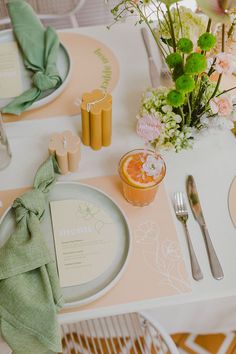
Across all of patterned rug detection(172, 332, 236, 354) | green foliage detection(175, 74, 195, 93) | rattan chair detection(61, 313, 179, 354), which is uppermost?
green foliage detection(175, 74, 195, 93)

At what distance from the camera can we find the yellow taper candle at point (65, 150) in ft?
3.17

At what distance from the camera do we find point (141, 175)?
929mm

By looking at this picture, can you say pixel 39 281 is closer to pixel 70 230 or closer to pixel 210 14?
pixel 70 230

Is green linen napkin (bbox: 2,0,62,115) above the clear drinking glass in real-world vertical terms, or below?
above

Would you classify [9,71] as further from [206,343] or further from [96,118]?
[206,343]

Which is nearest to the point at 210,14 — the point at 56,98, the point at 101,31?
the point at 56,98

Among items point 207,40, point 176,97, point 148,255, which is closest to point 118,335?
point 148,255

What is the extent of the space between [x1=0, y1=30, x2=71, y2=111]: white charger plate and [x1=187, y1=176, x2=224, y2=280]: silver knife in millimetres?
434

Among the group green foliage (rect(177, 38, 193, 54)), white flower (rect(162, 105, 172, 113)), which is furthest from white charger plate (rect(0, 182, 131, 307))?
green foliage (rect(177, 38, 193, 54))

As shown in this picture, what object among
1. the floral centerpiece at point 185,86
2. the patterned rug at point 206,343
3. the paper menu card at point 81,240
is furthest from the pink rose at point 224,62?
the patterned rug at point 206,343

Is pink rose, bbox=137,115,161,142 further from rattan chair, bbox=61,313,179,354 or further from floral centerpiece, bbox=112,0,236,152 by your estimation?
rattan chair, bbox=61,313,179,354

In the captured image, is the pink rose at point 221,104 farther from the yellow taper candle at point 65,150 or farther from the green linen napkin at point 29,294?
the green linen napkin at point 29,294

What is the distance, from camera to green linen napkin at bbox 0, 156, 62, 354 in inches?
29.6

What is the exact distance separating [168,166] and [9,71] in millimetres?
539
